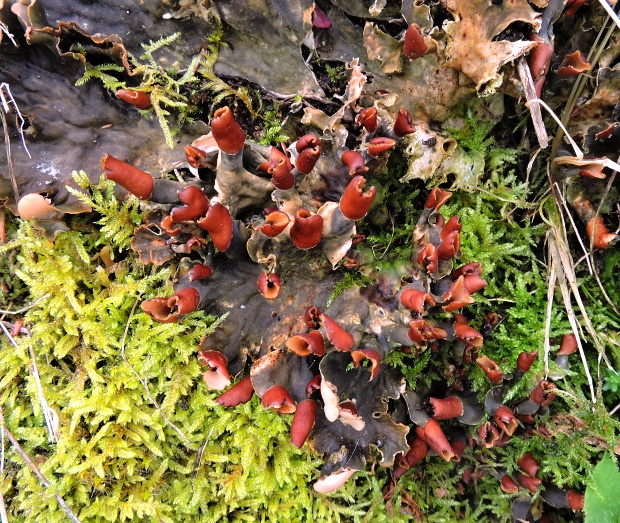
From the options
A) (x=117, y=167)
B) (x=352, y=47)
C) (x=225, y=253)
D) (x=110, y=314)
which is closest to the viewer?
(x=117, y=167)

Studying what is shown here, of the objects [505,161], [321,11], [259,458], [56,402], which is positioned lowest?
[259,458]

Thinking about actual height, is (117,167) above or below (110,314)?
above

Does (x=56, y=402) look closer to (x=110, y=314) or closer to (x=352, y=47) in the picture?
(x=110, y=314)

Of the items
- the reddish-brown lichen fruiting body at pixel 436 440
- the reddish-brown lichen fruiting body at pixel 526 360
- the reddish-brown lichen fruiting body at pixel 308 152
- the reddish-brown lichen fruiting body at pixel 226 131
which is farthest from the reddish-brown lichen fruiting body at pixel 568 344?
the reddish-brown lichen fruiting body at pixel 226 131

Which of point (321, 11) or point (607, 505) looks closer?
point (607, 505)

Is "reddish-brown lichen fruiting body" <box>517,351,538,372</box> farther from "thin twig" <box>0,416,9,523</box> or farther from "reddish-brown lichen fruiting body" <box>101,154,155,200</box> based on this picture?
"thin twig" <box>0,416,9,523</box>

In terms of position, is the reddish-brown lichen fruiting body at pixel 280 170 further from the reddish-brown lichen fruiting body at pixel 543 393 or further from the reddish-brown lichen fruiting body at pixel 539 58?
the reddish-brown lichen fruiting body at pixel 543 393

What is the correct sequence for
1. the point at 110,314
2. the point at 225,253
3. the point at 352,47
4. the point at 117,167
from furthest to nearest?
the point at 352,47 → the point at 110,314 → the point at 225,253 → the point at 117,167

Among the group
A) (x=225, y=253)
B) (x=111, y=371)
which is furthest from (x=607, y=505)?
(x=111, y=371)
